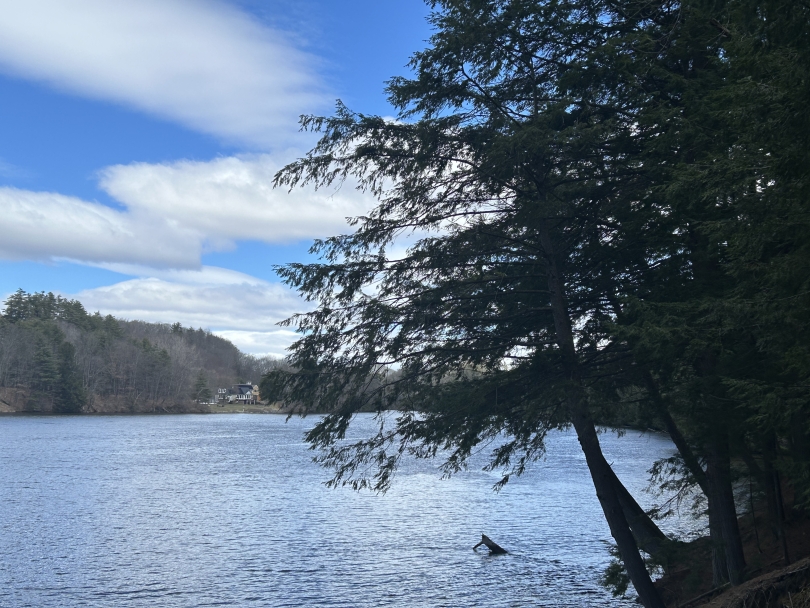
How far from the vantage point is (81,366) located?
114 metres

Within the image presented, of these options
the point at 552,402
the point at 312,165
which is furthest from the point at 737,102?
the point at 312,165

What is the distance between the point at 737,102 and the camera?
26.4 ft

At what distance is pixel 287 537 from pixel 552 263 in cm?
1766

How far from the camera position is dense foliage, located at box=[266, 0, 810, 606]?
1017cm

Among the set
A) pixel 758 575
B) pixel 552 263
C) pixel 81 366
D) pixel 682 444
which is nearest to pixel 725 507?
pixel 758 575

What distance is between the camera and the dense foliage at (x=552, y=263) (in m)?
10.2

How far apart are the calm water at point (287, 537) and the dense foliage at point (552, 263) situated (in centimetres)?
772

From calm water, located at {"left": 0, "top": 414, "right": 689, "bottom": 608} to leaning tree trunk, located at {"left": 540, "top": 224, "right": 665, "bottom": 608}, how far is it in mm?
6875

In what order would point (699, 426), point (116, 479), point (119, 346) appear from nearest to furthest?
point (699, 426) < point (116, 479) < point (119, 346)

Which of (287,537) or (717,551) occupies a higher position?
(717,551)

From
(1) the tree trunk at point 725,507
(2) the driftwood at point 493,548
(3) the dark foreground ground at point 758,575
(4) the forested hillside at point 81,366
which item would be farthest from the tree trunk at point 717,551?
(4) the forested hillside at point 81,366

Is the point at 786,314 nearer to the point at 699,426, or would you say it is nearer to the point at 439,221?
the point at 699,426

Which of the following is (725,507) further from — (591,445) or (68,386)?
(68,386)

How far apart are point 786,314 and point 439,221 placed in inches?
239
